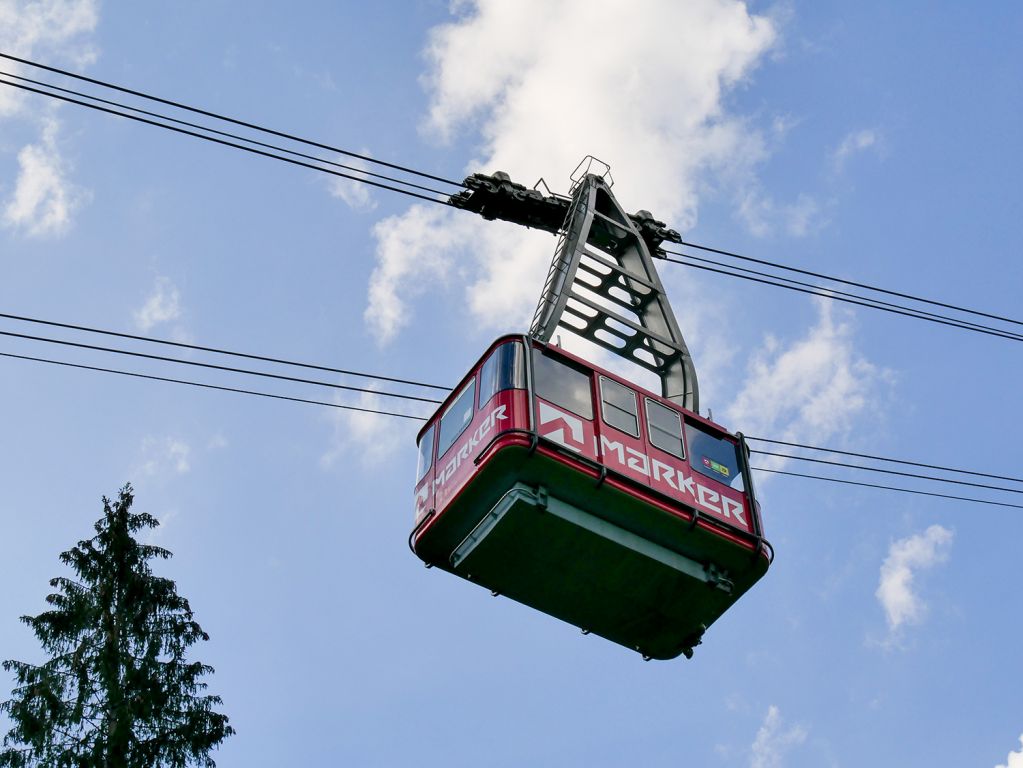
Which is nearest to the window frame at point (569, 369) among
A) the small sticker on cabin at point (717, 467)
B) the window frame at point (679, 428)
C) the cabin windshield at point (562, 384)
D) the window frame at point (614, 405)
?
the cabin windshield at point (562, 384)

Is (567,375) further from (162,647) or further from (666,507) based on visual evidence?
(162,647)

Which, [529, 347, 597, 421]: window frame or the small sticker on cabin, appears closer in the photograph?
[529, 347, 597, 421]: window frame

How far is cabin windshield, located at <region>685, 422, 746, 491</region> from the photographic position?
17.5m

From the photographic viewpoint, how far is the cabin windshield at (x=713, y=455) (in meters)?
17.5

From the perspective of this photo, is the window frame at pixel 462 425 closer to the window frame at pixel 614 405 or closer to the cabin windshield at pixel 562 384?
the cabin windshield at pixel 562 384

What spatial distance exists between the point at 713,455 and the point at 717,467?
0.19m

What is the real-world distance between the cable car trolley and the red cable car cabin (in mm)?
18

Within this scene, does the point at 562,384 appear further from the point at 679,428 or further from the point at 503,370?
the point at 679,428

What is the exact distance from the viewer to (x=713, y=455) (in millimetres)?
17766

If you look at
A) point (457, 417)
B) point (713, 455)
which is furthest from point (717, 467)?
point (457, 417)

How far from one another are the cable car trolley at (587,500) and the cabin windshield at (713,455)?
19 millimetres

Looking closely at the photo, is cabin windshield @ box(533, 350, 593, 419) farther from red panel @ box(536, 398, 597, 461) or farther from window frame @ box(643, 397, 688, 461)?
window frame @ box(643, 397, 688, 461)

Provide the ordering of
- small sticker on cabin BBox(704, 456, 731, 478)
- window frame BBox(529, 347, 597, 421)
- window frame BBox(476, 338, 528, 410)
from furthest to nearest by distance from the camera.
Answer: small sticker on cabin BBox(704, 456, 731, 478)
window frame BBox(529, 347, 597, 421)
window frame BBox(476, 338, 528, 410)

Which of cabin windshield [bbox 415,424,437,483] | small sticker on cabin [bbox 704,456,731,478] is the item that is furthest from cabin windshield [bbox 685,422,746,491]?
cabin windshield [bbox 415,424,437,483]
